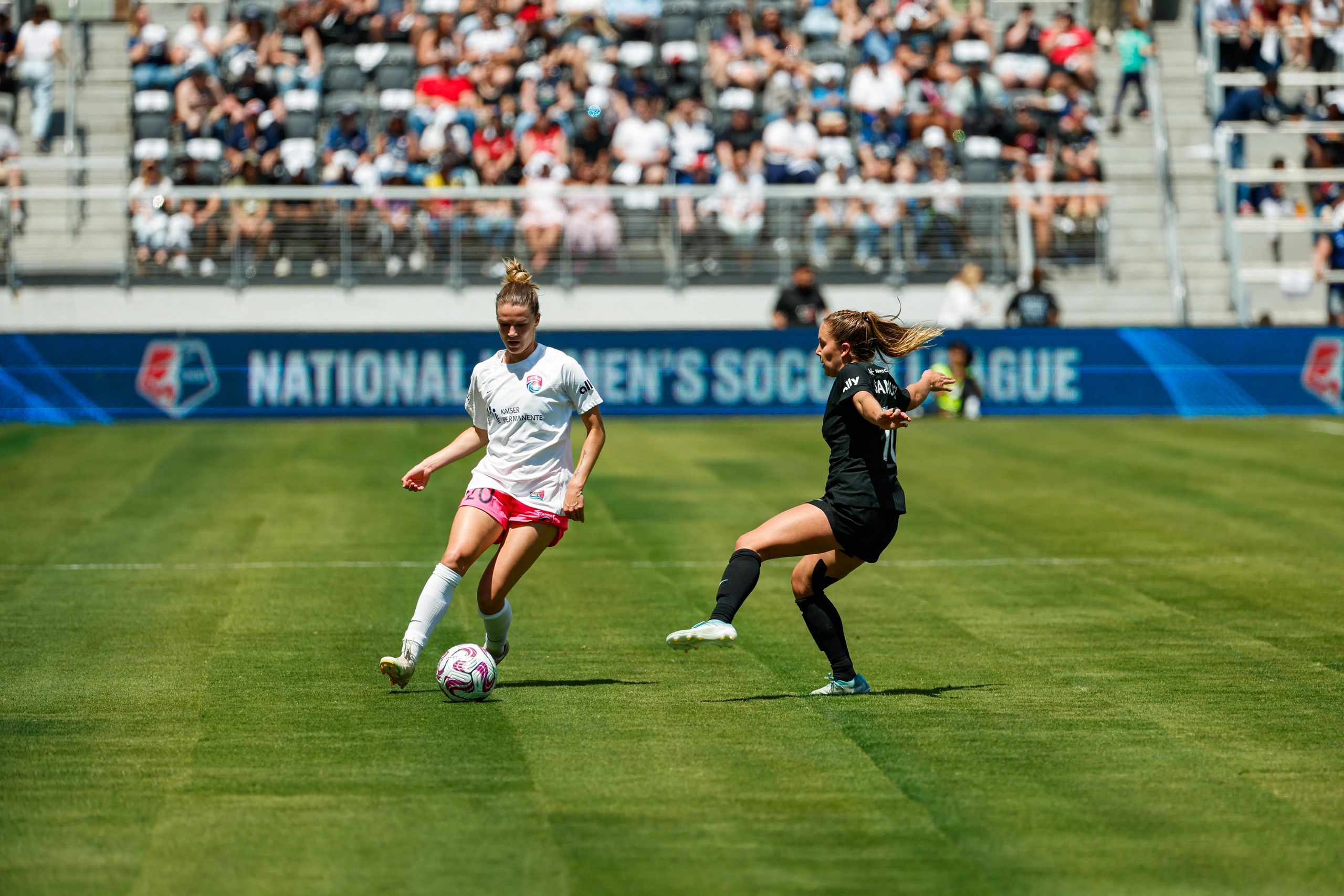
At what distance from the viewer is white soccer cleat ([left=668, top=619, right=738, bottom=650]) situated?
828cm

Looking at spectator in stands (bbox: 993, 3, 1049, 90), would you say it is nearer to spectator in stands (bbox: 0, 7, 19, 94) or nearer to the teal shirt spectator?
the teal shirt spectator

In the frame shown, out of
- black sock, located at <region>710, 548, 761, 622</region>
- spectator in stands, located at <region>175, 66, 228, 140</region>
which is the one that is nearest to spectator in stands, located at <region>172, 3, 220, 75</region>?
spectator in stands, located at <region>175, 66, 228, 140</region>

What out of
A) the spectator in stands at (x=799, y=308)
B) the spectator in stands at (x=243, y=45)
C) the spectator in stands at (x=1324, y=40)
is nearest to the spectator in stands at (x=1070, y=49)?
the spectator in stands at (x=1324, y=40)

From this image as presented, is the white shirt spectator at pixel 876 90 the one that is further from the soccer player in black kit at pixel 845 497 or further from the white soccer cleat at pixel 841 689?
the white soccer cleat at pixel 841 689

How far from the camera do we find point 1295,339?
86.9 feet

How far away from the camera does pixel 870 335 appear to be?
29.1 feet

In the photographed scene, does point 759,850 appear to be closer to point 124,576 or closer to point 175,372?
point 124,576

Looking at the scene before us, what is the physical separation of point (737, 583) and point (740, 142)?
2166cm

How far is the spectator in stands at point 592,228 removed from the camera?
1115 inches

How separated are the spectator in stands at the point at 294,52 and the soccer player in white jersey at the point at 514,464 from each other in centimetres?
2250

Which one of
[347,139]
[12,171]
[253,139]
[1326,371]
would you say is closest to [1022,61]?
[1326,371]

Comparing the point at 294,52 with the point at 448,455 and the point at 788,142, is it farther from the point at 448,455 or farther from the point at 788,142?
the point at 448,455

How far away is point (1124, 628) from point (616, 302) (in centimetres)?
1817

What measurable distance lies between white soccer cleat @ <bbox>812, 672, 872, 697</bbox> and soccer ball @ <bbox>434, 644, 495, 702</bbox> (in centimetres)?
165
